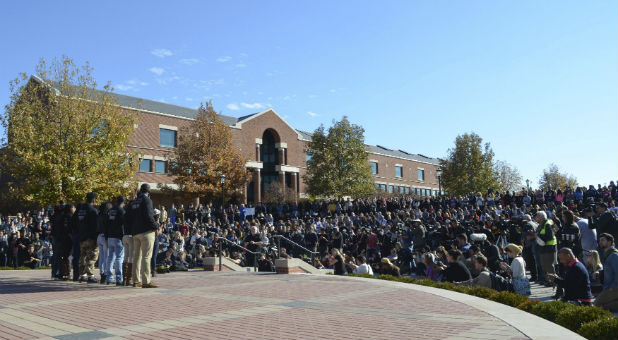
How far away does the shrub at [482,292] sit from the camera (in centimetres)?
866

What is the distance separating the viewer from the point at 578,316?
6.17 m

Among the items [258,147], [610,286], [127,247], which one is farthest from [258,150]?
[610,286]

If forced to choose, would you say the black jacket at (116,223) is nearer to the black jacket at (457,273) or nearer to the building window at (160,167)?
the black jacket at (457,273)

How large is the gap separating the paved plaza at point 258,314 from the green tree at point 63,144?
15.8 metres

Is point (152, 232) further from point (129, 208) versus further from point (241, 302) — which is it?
point (241, 302)

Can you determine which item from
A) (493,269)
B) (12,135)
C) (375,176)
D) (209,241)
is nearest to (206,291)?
(493,269)

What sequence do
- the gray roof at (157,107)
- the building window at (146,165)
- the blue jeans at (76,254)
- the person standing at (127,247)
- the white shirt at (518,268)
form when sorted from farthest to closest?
the gray roof at (157,107)
the building window at (146,165)
the blue jeans at (76,254)
the person standing at (127,247)
the white shirt at (518,268)

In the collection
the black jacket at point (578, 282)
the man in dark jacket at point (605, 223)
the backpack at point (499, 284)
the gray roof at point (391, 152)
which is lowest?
the backpack at point (499, 284)

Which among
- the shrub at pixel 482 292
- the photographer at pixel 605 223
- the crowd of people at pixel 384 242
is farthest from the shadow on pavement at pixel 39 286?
the photographer at pixel 605 223

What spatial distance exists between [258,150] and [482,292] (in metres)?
43.9

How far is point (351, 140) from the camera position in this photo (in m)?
47.5

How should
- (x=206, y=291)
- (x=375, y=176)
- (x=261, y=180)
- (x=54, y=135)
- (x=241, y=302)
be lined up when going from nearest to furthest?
(x=241, y=302) < (x=206, y=291) < (x=54, y=135) < (x=261, y=180) < (x=375, y=176)

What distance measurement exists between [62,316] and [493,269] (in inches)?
385

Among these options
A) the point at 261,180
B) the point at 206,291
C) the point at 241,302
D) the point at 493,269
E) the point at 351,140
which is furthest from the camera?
the point at 261,180
